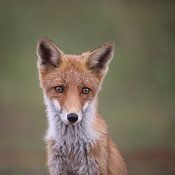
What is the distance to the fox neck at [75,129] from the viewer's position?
241cm

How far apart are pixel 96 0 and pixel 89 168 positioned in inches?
51.5

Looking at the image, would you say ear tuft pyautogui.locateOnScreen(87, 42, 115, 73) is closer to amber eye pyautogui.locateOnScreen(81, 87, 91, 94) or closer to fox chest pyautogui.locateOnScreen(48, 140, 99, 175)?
amber eye pyautogui.locateOnScreen(81, 87, 91, 94)

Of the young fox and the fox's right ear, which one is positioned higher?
the fox's right ear

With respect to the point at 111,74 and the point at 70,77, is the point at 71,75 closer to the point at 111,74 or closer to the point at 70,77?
the point at 70,77

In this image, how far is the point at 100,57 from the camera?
246cm

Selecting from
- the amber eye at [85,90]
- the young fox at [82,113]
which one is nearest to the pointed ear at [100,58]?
the young fox at [82,113]

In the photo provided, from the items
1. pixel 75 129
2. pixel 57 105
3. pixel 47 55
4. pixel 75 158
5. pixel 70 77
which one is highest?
pixel 47 55

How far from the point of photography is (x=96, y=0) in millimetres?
3299

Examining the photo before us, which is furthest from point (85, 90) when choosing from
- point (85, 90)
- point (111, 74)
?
point (111, 74)

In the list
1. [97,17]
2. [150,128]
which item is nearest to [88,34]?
[97,17]

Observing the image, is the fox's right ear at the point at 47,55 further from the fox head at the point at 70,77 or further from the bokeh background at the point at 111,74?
the bokeh background at the point at 111,74

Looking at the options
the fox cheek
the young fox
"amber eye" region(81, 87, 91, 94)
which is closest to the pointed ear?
→ the young fox

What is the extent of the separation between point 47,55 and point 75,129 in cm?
38

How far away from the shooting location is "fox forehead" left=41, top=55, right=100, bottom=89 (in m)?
2.38
